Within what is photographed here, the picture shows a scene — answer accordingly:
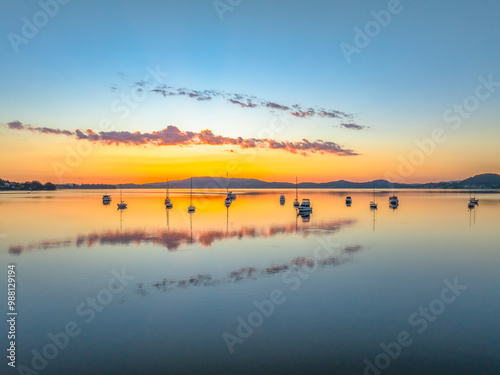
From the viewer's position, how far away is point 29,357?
11.8 metres

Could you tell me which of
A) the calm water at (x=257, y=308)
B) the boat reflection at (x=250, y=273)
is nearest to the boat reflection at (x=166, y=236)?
the calm water at (x=257, y=308)

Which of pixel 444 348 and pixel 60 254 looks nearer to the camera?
pixel 444 348

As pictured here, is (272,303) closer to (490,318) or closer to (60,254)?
(490,318)

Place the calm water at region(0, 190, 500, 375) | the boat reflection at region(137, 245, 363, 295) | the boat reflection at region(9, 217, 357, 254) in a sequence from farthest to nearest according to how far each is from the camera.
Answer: the boat reflection at region(9, 217, 357, 254) → the boat reflection at region(137, 245, 363, 295) → the calm water at region(0, 190, 500, 375)

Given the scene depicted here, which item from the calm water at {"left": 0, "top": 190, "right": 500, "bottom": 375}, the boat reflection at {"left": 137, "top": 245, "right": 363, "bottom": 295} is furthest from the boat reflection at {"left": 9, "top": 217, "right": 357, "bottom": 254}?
the boat reflection at {"left": 137, "top": 245, "right": 363, "bottom": 295}

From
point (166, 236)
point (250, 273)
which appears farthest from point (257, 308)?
point (166, 236)

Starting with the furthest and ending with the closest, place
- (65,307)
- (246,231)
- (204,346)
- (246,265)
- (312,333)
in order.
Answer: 1. (246,231)
2. (246,265)
3. (65,307)
4. (312,333)
5. (204,346)

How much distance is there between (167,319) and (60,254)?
20100mm

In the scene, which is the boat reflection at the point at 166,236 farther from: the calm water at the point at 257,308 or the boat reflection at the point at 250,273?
the boat reflection at the point at 250,273

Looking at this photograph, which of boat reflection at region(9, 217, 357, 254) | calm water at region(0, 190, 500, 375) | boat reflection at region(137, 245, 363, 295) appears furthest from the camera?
boat reflection at region(9, 217, 357, 254)

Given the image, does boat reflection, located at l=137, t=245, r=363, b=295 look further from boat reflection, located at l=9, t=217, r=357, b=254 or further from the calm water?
boat reflection, located at l=9, t=217, r=357, b=254

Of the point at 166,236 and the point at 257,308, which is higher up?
the point at 257,308

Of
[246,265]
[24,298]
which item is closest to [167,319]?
[24,298]

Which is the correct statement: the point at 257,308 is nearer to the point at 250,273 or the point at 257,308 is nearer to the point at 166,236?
the point at 250,273
